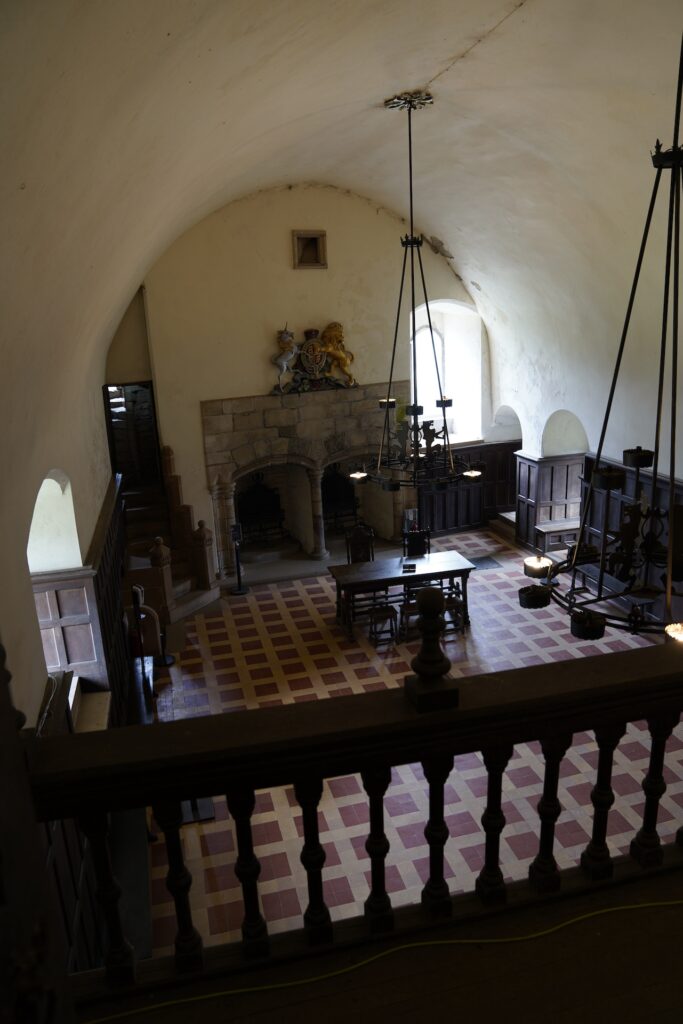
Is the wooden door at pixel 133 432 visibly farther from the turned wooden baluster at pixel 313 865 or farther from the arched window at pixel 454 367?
the turned wooden baluster at pixel 313 865

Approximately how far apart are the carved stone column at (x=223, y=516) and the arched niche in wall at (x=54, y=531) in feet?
20.4

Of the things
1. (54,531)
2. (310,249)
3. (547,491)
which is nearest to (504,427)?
(547,491)

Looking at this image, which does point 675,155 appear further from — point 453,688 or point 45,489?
point 45,489

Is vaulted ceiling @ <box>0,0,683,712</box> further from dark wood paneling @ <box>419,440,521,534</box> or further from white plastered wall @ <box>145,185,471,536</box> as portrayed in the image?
dark wood paneling @ <box>419,440,521,534</box>

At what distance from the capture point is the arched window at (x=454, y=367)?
14.5 m

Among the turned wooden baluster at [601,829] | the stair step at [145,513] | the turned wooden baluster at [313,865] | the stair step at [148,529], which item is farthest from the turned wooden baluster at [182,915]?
the stair step at [145,513]

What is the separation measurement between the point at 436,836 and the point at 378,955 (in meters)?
0.31

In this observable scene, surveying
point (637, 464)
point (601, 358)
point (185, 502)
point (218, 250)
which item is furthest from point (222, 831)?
point (218, 250)

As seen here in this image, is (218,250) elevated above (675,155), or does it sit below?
above

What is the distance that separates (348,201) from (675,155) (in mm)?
9836

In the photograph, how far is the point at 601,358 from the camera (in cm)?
1074

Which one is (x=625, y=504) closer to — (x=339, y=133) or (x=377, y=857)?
(x=339, y=133)

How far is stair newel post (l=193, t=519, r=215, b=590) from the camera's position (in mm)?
12289

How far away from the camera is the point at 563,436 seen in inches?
511
